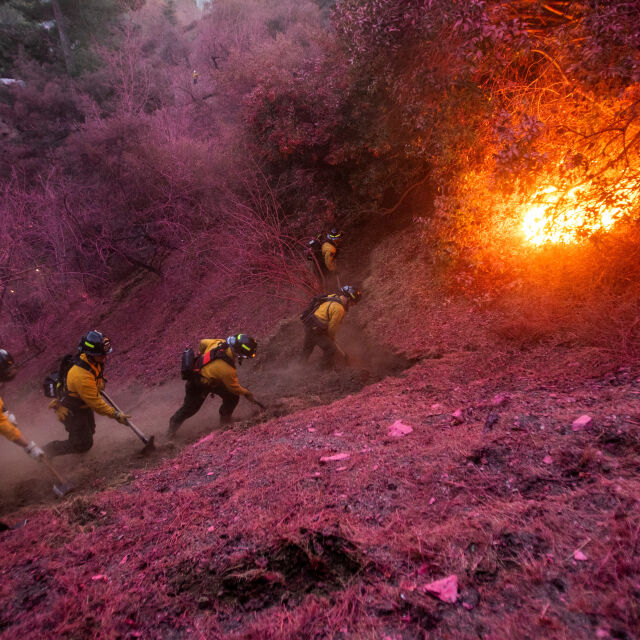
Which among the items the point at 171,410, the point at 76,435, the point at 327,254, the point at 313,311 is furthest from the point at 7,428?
the point at 327,254

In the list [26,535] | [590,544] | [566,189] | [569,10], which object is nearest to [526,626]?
[590,544]

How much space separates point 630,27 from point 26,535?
8.92 m

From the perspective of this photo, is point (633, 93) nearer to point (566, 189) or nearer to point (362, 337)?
point (566, 189)

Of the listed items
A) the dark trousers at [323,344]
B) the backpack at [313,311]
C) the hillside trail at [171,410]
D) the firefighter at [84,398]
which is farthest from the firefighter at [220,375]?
the dark trousers at [323,344]

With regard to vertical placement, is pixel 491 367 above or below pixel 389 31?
below

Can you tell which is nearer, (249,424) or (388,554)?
(388,554)

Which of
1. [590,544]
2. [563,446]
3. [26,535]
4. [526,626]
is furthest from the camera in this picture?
[26,535]

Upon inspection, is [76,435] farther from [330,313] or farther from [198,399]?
[330,313]

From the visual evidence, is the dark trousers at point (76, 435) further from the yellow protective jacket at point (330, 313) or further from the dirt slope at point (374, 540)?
the yellow protective jacket at point (330, 313)

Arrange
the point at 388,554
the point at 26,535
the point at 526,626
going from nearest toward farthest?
the point at 526,626 < the point at 388,554 < the point at 26,535

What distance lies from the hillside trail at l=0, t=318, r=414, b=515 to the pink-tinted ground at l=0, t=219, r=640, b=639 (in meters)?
0.22

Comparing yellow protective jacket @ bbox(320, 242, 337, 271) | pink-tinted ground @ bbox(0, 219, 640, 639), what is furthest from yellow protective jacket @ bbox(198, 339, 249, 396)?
yellow protective jacket @ bbox(320, 242, 337, 271)

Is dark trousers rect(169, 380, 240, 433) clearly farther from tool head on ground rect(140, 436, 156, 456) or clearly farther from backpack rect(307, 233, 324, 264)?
backpack rect(307, 233, 324, 264)

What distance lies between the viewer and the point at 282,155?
40.7 feet
